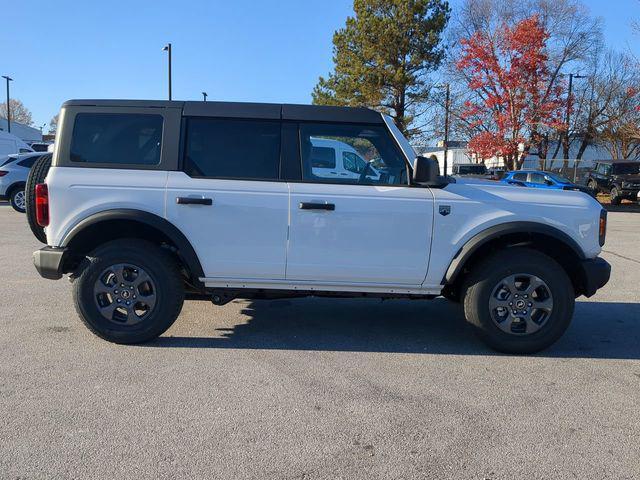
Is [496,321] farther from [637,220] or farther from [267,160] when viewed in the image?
[637,220]

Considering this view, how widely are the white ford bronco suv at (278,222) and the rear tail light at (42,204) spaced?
0.5 inches

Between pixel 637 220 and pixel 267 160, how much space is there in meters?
17.1

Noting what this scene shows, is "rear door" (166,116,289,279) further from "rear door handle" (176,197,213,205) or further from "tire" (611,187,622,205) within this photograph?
"tire" (611,187,622,205)

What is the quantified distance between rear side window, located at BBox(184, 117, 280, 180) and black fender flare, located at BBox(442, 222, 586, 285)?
1.63m

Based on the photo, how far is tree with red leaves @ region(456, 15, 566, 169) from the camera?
26.5 meters

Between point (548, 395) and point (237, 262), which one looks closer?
point (548, 395)

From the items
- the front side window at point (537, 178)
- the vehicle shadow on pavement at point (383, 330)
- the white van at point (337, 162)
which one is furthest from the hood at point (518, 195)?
the front side window at point (537, 178)

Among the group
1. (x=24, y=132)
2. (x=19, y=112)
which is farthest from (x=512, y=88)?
(x=19, y=112)

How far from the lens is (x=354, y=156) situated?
15.4 feet

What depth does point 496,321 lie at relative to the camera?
4.69 m

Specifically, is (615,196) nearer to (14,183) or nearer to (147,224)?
(14,183)

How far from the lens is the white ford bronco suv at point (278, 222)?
4.55 metres

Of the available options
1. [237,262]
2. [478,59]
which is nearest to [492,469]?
[237,262]

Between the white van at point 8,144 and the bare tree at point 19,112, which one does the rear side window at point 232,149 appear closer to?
the white van at point 8,144
